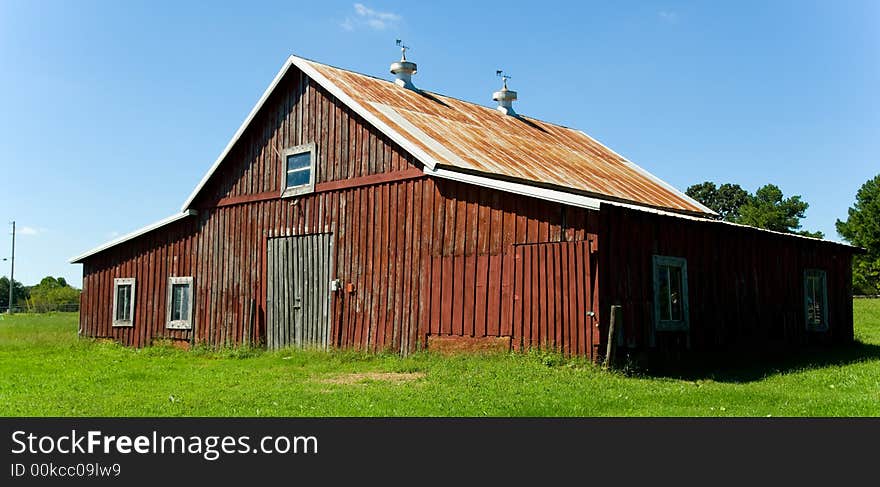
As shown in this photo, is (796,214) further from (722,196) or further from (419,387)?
(419,387)

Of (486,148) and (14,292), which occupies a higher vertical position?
(486,148)

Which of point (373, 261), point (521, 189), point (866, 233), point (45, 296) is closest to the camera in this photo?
point (521, 189)

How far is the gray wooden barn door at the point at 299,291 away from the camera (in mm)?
19859

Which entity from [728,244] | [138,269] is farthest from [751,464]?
[138,269]

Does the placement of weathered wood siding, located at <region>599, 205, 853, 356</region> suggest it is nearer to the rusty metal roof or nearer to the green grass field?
the green grass field

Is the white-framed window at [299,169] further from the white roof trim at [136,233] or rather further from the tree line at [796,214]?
the tree line at [796,214]

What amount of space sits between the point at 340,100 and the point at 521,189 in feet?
19.4

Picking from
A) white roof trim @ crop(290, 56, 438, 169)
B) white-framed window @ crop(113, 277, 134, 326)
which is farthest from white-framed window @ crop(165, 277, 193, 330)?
white roof trim @ crop(290, 56, 438, 169)

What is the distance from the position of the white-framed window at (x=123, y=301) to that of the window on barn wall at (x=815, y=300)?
56.8ft

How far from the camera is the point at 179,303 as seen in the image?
23250 millimetres

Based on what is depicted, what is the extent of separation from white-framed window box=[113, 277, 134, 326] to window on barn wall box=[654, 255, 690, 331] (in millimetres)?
14211

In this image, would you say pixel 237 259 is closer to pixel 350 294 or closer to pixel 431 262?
pixel 350 294

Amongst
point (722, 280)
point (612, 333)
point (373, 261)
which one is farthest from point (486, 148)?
point (612, 333)

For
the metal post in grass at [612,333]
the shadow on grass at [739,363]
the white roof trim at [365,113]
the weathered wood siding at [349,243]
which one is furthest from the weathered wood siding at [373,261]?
the shadow on grass at [739,363]
